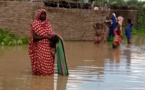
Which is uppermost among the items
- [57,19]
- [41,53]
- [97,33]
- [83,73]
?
[41,53]

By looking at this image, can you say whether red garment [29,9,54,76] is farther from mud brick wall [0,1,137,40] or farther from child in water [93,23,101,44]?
child in water [93,23,101,44]

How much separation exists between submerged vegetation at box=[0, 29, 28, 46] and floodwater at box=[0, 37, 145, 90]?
202cm

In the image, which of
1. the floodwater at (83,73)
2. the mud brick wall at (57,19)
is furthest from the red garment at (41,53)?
the mud brick wall at (57,19)

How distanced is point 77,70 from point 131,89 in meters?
2.39

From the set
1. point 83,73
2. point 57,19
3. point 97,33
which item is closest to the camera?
point 83,73

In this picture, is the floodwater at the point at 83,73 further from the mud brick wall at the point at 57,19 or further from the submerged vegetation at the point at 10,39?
the mud brick wall at the point at 57,19

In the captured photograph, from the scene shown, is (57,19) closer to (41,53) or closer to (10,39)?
(10,39)

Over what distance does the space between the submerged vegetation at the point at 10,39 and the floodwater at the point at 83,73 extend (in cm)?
202

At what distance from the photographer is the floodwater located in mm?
7918

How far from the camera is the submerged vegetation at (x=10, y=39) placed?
15494 millimetres

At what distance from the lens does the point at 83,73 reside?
9.44 metres

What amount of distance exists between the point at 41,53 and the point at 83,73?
122 centimetres

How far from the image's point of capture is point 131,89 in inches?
303

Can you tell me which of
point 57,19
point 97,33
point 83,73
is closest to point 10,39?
point 57,19
